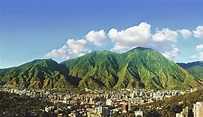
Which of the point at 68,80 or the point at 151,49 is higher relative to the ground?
the point at 151,49

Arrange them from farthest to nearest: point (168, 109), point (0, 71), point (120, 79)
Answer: point (0, 71) < point (120, 79) < point (168, 109)

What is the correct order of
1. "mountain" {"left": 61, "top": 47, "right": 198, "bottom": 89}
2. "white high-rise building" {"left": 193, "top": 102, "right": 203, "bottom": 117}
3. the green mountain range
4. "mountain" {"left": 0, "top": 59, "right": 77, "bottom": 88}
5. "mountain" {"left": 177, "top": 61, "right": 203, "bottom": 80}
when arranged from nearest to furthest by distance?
"white high-rise building" {"left": 193, "top": 102, "right": 203, "bottom": 117}, "mountain" {"left": 0, "top": 59, "right": 77, "bottom": 88}, the green mountain range, "mountain" {"left": 61, "top": 47, "right": 198, "bottom": 89}, "mountain" {"left": 177, "top": 61, "right": 203, "bottom": 80}

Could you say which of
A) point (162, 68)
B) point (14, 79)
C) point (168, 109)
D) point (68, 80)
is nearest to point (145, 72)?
point (162, 68)

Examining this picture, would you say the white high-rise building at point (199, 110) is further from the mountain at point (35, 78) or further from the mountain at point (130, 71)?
the mountain at point (130, 71)

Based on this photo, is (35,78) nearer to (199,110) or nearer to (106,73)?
(106,73)

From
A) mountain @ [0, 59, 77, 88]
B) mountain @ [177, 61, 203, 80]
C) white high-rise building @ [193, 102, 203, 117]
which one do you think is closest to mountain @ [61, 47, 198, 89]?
mountain @ [0, 59, 77, 88]

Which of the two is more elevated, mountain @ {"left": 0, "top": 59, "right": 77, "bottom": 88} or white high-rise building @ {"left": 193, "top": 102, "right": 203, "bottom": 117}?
mountain @ {"left": 0, "top": 59, "right": 77, "bottom": 88}

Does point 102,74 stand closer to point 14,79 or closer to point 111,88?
point 111,88

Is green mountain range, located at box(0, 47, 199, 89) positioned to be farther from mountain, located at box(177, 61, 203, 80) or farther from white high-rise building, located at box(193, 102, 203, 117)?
white high-rise building, located at box(193, 102, 203, 117)
